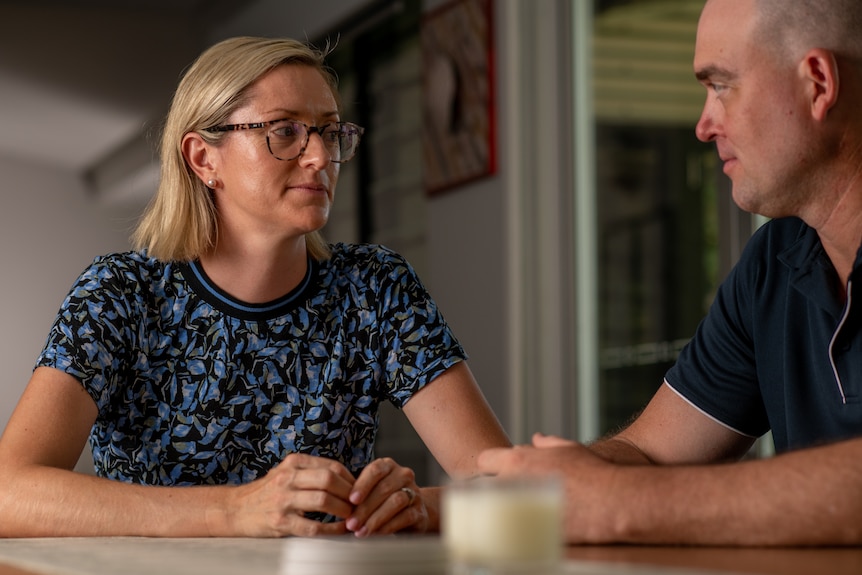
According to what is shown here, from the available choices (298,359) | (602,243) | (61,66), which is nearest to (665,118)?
(602,243)

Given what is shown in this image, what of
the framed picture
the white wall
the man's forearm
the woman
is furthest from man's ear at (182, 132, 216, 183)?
the white wall

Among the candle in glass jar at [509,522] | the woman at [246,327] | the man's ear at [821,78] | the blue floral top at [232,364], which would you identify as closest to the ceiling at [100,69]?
the woman at [246,327]

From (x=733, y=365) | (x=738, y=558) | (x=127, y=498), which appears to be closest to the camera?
(x=738, y=558)

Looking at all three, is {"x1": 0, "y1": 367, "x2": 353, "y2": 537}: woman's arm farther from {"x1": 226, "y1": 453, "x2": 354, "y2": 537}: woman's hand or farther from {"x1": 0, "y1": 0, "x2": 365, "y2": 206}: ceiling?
{"x1": 0, "y1": 0, "x2": 365, "y2": 206}: ceiling

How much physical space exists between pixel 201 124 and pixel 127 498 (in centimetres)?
80

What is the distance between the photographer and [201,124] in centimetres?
212

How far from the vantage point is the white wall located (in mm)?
4898

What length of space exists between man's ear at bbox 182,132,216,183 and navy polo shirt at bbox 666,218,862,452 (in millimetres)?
940

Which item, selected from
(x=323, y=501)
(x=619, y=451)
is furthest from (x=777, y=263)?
(x=323, y=501)

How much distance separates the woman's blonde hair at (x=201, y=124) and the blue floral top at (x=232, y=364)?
63mm

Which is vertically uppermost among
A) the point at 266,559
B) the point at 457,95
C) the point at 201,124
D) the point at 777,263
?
the point at 457,95

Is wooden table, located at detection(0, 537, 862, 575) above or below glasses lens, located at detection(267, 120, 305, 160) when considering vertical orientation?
below

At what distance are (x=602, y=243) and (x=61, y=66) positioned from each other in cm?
283

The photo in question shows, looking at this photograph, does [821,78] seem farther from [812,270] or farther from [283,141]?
[283,141]
